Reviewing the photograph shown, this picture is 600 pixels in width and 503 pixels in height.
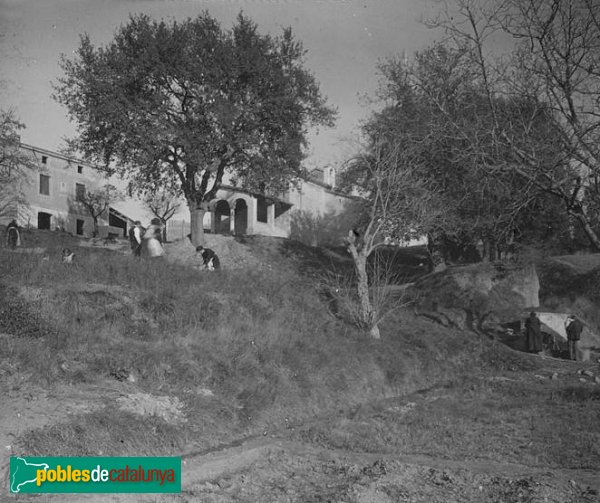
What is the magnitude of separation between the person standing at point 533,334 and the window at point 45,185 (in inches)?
1432

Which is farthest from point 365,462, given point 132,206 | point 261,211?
point 132,206

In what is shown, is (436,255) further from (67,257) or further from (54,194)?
(54,194)

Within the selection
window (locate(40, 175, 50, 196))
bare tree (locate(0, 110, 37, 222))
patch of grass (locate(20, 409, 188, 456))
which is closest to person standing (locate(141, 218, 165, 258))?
patch of grass (locate(20, 409, 188, 456))

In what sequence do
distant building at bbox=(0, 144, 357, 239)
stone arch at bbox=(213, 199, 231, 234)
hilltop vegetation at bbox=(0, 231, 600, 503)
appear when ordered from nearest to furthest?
hilltop vegetation at bbox=(0, 231, 600, 503)
distant building at bbox=(0, 144, 357, 239)
stone arch at bbox=(213, 199, 231, 234)

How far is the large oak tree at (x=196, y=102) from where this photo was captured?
78.4 ft

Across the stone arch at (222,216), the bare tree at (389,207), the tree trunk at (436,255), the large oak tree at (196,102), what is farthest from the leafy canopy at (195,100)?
the stone arch at (222,216)

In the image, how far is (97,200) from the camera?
150 ft

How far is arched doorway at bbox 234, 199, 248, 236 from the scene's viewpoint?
4203 centimetres

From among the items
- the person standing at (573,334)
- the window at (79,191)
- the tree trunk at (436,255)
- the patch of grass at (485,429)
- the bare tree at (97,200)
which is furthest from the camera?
the window at (79,191)

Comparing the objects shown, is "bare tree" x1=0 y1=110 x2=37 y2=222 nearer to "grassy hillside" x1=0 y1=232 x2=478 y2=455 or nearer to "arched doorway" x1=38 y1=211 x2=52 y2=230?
"arched doorway" x1=38 y1=211 x2=52 y2=230

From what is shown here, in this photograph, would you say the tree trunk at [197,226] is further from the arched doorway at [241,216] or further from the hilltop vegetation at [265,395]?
the arched doorway at [241,216]

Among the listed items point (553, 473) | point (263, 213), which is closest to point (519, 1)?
point (553, 473)
